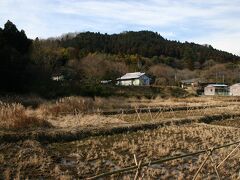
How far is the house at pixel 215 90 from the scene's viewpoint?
57.4m

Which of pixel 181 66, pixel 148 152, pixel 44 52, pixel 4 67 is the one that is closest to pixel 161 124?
pixel 148 152

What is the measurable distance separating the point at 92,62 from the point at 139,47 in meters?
37.5

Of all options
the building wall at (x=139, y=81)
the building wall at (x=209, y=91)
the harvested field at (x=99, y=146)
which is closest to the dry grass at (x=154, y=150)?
the harvested field at (x=99, y=146)

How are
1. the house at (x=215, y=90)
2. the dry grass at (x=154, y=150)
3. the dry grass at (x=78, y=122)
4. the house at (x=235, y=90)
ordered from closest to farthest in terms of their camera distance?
the dry grass at (x=154, y=150) → the dry grass at (x=78, y=122) → the house at (x=235, y=90) → the house at (x=215, y=90)

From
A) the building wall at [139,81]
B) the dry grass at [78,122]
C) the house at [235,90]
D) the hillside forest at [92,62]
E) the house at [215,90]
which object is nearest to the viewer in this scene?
the dry grass at [78,122]

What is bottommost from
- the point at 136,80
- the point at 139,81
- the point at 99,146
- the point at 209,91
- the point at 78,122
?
the point at 99,146

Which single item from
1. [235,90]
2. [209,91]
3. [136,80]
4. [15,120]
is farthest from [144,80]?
[15,120]

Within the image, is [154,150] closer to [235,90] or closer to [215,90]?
[235,90]

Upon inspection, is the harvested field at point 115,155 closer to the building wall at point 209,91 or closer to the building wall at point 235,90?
the building wall at point 235,90

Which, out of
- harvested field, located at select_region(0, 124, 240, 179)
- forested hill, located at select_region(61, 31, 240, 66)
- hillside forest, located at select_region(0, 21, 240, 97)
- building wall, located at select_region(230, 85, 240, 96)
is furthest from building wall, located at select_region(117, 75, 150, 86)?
harvested field, located at select_region(0, 124, 240, 179)

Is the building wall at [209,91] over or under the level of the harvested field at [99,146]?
over

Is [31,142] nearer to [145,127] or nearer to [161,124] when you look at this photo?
[145,127]

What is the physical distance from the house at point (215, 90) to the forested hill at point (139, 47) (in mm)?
30904

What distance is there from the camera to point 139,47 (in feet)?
313
